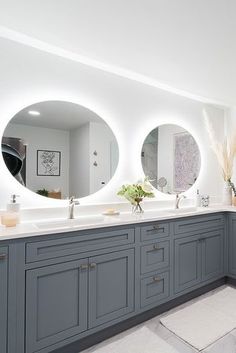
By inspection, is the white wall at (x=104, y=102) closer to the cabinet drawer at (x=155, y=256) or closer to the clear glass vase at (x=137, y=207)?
the clear glass vase at (x=137, y=207)

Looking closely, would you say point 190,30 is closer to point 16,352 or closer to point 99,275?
point 99,275

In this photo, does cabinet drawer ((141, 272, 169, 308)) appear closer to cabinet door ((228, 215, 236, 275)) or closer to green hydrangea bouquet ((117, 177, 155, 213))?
green hydrangea bouquet ((117, 177, 155, 213))

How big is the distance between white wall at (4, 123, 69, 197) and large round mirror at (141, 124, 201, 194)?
36.8 inches

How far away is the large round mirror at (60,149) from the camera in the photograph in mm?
2031

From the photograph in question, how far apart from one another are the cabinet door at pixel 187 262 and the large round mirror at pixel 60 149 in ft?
3.36

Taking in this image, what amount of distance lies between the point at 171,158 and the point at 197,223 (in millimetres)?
A: 955

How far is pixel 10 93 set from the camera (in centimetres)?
195

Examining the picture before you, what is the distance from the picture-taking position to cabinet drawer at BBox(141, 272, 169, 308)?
2045 millimetres

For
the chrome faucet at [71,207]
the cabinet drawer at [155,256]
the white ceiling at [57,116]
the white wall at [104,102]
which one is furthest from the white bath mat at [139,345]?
the white ceiling at [57,116]

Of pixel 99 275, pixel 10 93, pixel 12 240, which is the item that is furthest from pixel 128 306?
pixel 10 93

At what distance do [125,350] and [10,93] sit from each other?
2.20 m

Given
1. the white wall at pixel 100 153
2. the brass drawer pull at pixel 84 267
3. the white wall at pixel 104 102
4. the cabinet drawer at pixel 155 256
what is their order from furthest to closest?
1. the white wall at pixel 100 153
2. the cabinet drawer at pixel 155 256
3. the white wall at pixel 104 102
4. the brass drawer pull at pixel 84 267

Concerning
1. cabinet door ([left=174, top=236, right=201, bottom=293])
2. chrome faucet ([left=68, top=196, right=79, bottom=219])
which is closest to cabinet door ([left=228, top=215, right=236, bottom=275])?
cabinet door ([left=174, top=236, right=201, bottom=293])

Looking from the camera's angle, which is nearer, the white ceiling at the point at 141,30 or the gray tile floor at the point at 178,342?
the white ceiling at the point at 141,30
